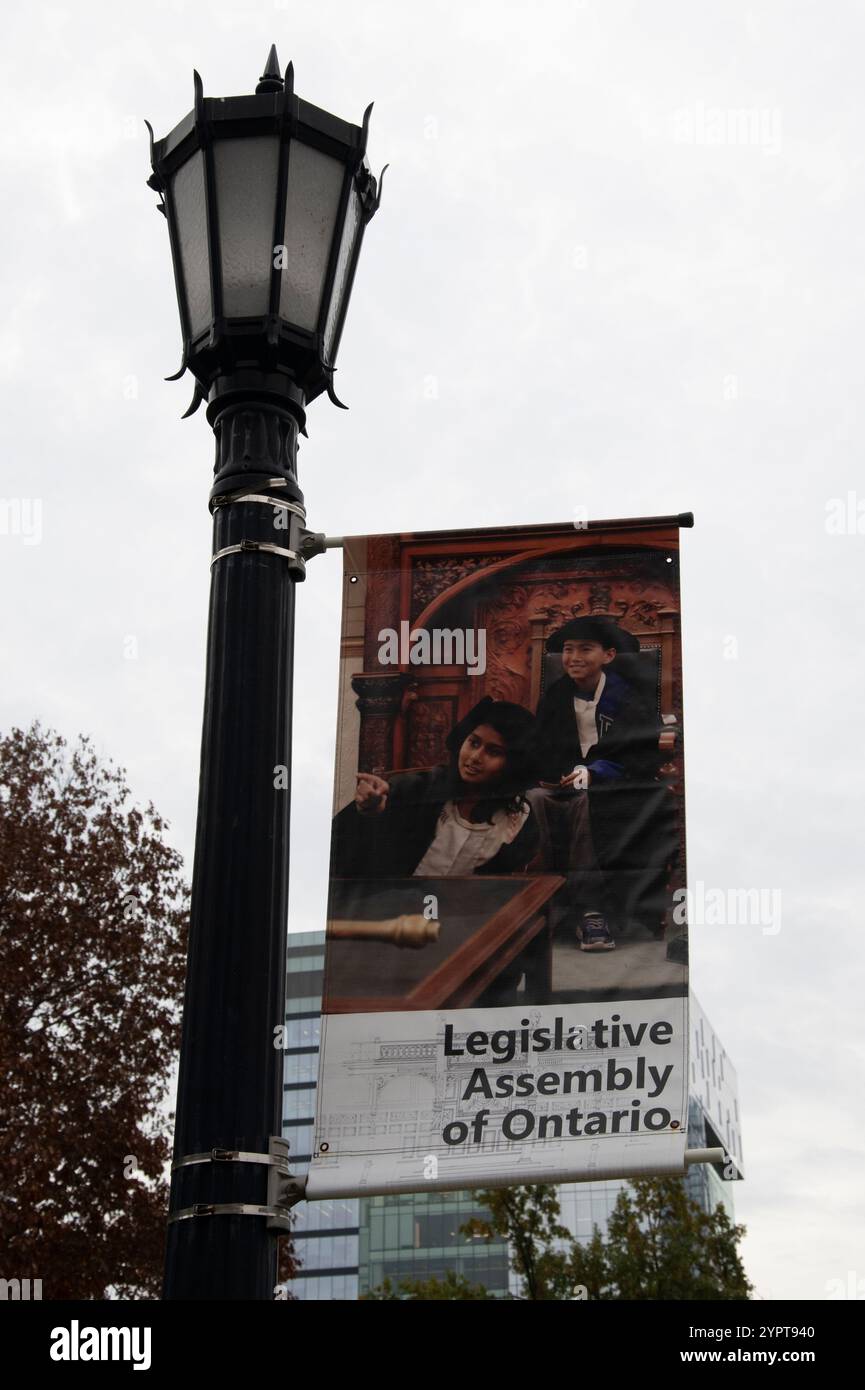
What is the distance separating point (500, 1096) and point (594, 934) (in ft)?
1.82

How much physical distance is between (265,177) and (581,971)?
8.85 ft

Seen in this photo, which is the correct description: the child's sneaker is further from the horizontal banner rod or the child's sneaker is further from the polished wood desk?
the horizontal banner rod

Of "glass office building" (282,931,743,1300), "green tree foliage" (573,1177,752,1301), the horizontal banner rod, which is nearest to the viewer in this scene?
the horizontal banner rod

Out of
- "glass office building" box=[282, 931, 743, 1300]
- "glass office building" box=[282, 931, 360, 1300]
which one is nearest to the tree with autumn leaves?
"glass office building" box=[282, 931, 743, 1300]

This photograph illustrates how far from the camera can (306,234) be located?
4965 millimetres

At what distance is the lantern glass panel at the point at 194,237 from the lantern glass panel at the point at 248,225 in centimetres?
7

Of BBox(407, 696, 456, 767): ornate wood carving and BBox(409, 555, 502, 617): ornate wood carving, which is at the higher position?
BBox(409, 555, 502, 617): ornate wood carving

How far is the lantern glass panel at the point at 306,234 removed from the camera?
4.93 metres

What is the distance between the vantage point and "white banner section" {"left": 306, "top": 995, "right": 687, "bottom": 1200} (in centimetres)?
441

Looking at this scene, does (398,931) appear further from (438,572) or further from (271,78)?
(271,78)

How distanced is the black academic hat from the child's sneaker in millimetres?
924

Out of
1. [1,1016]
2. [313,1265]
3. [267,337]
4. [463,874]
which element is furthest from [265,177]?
[313,1265]

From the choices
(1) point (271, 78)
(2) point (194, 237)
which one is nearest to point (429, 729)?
(2) point (194, 237)

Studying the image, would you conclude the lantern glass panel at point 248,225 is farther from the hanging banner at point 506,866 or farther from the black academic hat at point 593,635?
the black academic hat at point 593,635
